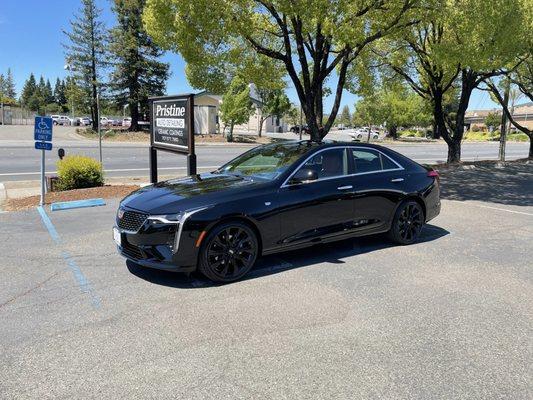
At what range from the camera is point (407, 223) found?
21.8 ft

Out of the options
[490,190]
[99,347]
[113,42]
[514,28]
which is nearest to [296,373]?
[99,347]

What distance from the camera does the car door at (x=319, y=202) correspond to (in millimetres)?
5371

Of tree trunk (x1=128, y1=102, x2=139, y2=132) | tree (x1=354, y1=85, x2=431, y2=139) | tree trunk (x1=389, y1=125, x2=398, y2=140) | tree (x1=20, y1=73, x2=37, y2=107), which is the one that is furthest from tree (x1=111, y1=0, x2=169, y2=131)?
tree (x1=20, y1=73, x2=37, y2=107)

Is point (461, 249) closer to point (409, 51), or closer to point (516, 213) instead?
point (516, 213)

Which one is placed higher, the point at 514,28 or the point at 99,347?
the point at 514,28

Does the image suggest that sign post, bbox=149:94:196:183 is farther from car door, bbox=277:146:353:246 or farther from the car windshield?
car door, bbox=277:146:353:246

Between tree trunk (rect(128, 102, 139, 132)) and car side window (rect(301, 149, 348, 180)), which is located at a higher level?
tree trunk (rect(128, 102, 139, 132))

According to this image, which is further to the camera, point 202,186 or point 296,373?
point 202,186

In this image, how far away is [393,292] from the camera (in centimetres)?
480

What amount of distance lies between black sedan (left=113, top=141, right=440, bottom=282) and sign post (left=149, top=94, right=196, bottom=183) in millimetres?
2735

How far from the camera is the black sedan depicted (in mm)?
4738

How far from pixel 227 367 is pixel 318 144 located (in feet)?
11.5

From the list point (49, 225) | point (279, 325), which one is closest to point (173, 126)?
point (49, 225)

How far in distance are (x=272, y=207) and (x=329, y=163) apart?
1.19m
